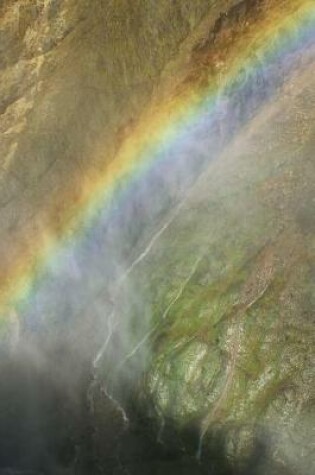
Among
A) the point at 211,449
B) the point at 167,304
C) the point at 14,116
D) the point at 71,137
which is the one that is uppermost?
the point at 14,116

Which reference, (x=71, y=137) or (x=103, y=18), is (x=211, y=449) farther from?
(x=103, y=18)

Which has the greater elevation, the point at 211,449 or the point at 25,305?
the point at 25,305

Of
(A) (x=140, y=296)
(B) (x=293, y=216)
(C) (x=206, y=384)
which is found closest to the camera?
(C) (x=206, y=384)

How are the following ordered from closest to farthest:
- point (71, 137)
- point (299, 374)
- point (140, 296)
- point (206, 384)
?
point (299, 374) → point (206, 384) → point (140, 296) → point (71, 137)

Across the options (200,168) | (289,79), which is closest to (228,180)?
(200,168)

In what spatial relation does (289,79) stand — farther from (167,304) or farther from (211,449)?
(211,449)

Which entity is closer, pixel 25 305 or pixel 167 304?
pixel 167 304
